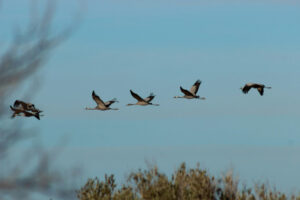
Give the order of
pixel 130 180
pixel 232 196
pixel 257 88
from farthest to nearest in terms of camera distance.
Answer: pixel 257 88, pixel 130 180, pixel 232 196

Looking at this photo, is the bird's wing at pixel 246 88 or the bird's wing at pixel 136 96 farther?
the bird's wing at pixel 246 88

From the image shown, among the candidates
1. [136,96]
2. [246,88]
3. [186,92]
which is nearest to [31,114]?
[136,96]

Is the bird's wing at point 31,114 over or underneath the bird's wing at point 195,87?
underneath

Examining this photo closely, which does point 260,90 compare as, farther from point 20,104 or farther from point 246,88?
point 20,104

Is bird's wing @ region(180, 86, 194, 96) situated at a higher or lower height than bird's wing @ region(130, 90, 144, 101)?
higher

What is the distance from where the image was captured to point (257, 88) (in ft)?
67.6

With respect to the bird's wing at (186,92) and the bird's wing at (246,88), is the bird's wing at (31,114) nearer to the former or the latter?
the bird's wing at (186,92)

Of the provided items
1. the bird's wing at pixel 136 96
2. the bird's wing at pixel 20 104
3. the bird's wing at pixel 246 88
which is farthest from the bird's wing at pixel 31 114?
the bird's wing at pixel 246 88

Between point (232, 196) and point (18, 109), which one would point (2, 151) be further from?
point (232, 196)

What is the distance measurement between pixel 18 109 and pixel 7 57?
1829 millimetres

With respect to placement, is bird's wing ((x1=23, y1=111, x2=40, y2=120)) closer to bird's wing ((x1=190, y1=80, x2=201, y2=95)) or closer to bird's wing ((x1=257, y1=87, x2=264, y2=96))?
bird's wing ((x1=190, y1=80, x2=201, y2=95))

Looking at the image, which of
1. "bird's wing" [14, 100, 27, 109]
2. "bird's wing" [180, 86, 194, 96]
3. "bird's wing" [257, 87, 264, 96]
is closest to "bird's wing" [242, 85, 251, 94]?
"bird's wing" [257, 87, 264, 96]

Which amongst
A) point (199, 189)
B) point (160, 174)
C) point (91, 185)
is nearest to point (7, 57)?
point (91, 185)

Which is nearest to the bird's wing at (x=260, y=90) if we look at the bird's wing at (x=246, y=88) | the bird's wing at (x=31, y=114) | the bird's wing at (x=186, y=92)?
the bird's wing at (x=246, y=88)
